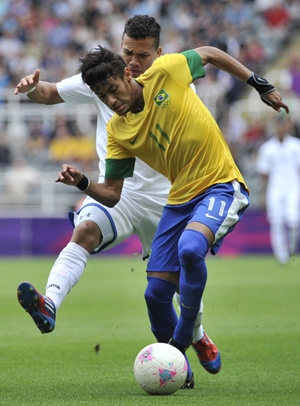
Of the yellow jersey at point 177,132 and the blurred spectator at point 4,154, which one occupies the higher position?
the yellow jersey at point 177,132

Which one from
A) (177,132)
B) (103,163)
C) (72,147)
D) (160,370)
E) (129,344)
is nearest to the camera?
(160,370)

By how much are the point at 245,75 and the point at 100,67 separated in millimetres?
1143

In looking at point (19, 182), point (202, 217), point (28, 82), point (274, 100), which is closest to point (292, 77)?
point (19, 182)

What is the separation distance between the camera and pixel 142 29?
5.93 metres

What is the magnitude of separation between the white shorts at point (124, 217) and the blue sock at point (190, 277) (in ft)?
3.42

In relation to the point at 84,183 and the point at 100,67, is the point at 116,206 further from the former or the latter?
the point at 100,67

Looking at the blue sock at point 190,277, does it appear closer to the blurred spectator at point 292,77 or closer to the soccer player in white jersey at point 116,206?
the soccer player in white jersey at point 116,206

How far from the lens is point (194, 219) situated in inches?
195

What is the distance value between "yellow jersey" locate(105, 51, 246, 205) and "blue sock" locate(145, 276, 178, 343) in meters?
0.59

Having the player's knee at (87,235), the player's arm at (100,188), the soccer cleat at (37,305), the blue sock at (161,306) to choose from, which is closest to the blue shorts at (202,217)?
the blue sock at (161,306)

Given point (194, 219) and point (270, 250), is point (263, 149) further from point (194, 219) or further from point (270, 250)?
point (194, 219)

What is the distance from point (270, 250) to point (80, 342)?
10907 mm

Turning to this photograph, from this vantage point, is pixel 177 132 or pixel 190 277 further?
pixel 177 132

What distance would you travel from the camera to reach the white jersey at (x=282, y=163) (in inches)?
606
